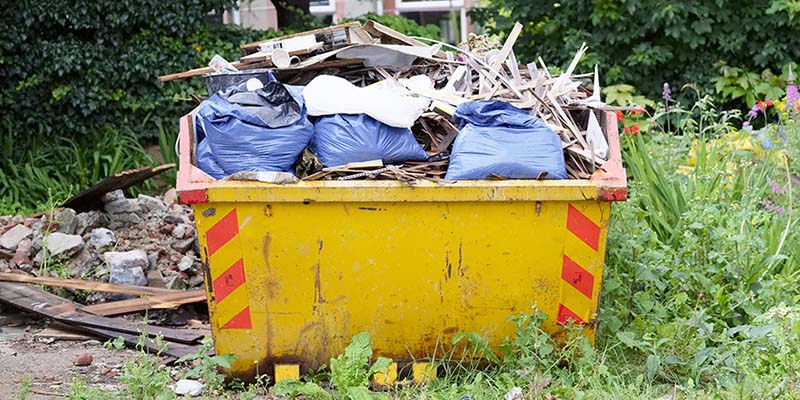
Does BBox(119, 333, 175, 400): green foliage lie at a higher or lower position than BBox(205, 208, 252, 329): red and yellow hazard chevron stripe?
lower

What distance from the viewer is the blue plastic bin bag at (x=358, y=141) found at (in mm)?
4355

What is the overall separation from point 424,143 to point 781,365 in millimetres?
1844

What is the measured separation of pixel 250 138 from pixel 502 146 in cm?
108

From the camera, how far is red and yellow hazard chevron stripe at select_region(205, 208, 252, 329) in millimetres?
4180

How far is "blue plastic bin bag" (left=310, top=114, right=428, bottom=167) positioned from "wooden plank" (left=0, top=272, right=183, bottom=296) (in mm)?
1986

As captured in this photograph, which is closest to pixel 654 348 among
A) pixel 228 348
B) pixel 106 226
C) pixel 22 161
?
pixel 228 348

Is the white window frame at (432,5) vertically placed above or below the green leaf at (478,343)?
above

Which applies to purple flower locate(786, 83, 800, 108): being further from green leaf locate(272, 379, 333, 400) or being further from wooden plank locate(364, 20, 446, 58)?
green leaf locate(272, 379, 333, 400)

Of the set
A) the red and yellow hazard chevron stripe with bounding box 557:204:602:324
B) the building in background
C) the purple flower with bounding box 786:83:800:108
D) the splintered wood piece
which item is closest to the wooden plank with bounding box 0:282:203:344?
the splintered wood piece

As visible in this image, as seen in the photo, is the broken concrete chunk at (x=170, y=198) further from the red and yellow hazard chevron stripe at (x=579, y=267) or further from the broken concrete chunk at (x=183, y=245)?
the red and yellow hazard chevron stripe at (x=579, y=267)

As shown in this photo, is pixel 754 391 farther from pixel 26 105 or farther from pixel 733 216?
pixel 26 105

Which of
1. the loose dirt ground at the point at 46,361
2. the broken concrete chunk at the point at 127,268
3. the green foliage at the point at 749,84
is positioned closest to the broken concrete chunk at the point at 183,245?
the broken concrete chunk at the point at 127,268

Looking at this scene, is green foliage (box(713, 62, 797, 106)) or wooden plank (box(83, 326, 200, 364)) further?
green foliage (box(713, 62, 797, 106))

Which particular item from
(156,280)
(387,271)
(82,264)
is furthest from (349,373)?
(82,264)
